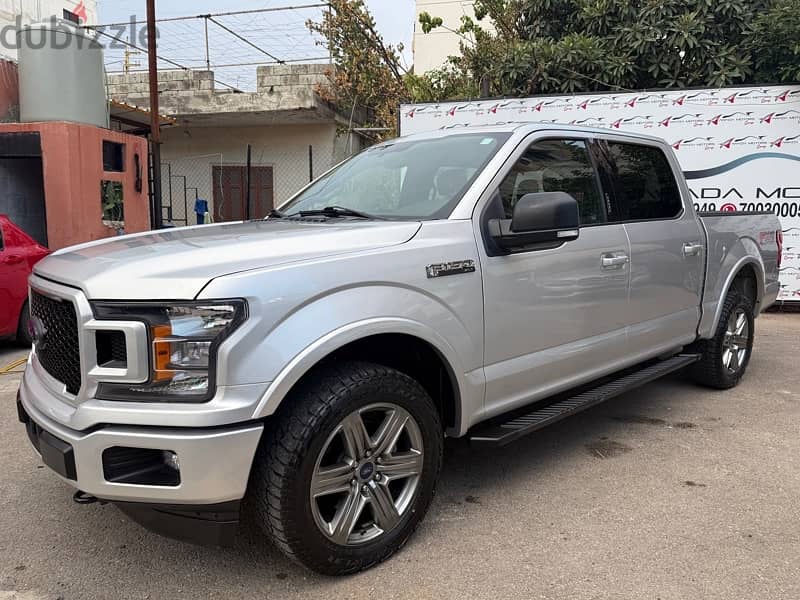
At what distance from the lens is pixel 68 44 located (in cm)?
1039

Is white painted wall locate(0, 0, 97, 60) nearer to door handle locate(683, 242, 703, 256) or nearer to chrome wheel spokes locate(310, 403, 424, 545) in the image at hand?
door handle locate(683, 242, 703, 256)

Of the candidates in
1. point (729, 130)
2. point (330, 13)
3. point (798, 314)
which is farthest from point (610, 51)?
point (330, 13)

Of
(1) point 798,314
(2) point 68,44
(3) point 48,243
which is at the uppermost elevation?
(2) point 68,44

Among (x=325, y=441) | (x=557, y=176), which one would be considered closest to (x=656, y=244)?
(x=557, y=176)

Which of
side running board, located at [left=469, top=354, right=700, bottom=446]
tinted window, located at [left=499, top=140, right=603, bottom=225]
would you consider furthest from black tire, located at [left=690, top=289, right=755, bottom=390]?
tinted window, located at [left=499, top=140, right=603, bottom=225]

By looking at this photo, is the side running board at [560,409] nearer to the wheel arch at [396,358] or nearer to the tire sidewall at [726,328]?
the wheel arch at [396,358]

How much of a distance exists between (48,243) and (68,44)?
3133 millimetres

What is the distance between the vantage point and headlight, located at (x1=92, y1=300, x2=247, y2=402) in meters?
2.24

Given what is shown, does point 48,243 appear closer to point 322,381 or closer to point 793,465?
point 322,381

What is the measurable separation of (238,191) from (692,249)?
1387cm

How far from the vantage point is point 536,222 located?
303 centimetres

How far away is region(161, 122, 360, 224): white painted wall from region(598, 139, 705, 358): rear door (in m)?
12.1

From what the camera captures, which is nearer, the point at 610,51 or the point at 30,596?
the point at 30,596

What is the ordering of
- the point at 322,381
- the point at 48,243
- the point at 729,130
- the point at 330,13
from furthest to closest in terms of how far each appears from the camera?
the point at 330,13
the point at 48,243
the point at 729,130
the point at 322,381
